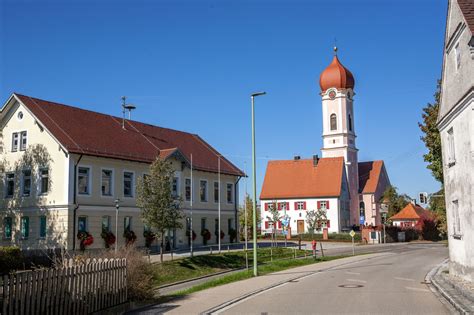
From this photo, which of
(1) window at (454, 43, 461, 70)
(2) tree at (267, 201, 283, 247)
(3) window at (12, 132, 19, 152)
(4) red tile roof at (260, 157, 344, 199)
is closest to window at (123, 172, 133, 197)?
(3) window at (12, 132, 19, 152)

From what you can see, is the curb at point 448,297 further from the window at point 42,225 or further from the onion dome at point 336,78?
the onion dome at point 336,78

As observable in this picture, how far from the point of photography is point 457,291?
14.9 metres

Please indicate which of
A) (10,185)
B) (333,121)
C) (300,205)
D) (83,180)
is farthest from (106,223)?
(333,121)

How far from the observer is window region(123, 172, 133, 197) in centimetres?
3791

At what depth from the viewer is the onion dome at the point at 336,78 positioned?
82.2 m

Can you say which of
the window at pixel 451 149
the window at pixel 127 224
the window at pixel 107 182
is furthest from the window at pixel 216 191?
the window at pixel 451 149

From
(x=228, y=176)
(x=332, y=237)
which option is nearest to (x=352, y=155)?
(x=332, y=237)

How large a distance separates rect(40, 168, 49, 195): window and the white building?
25.2m

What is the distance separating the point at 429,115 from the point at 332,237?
38.1m

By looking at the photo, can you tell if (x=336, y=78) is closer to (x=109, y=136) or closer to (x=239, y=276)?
(x=109, y=136)

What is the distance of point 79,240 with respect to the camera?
33594 mm

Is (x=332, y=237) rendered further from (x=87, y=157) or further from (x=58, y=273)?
(x=58, y=273)

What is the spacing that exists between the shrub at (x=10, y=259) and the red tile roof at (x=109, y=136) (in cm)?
813

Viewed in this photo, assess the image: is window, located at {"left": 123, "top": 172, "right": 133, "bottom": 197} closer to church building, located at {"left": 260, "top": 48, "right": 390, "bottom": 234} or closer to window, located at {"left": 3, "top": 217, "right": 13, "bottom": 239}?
window, located at {"left": 3, "top": 217, "right": 13, "bottom": 239}
